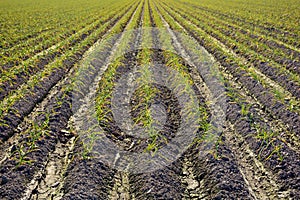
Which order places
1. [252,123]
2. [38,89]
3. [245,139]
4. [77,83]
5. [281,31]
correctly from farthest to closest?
1. [281,31]
2. [77,83]
3. [38,89]
4. [252,123]
5. [245,139]

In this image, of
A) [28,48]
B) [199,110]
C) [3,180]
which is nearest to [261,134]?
[199,110]

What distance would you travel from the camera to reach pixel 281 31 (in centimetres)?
1847

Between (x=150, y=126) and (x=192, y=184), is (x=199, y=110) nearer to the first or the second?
(x=150, y=126)

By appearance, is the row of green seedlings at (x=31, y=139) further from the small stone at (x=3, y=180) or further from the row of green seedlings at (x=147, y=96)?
the row of green seedlings at (x=147, y=96)

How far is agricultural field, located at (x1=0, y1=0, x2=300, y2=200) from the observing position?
17.1 ft

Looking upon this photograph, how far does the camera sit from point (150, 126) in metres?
7.01

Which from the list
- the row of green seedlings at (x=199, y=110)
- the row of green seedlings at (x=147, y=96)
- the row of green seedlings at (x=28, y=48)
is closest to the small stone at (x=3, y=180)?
the row of green seedlings at (x=147, y=96)

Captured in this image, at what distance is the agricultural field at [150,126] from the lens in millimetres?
5203

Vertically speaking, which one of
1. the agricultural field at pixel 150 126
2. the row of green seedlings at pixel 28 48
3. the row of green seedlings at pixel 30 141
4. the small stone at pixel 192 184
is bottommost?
the small stone at pixel 192 184

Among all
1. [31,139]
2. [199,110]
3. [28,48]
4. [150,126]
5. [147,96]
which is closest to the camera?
[31,139]

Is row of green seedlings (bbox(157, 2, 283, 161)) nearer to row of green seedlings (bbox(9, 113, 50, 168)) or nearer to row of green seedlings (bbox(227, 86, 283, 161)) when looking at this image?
row of green seedlings (bbox(227, 86, 283, 161))

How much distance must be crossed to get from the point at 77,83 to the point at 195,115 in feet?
13.6

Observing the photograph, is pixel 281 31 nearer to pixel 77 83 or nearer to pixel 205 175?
pixel 77 83

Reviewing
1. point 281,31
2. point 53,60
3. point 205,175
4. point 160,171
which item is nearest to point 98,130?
point 160,171
